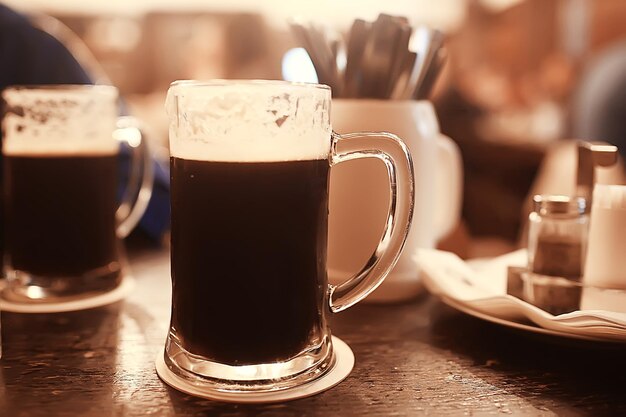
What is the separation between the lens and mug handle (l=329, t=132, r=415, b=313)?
1.96ft

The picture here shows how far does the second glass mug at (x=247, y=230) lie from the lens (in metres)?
0.53

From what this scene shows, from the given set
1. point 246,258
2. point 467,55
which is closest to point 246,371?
point 246,258

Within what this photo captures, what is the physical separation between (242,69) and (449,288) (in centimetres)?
598

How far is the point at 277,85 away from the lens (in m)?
0.53

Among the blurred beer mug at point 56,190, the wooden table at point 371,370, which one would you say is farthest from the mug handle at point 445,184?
the blurred beer mug at point 56,190

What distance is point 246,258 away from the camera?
54 centimetres

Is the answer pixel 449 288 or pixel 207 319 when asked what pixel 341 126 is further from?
pixel 207 319

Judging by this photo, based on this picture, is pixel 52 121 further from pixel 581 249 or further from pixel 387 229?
pixel 581 249

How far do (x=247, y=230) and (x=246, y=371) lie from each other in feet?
0.37

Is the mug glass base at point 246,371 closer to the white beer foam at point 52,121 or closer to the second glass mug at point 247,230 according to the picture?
the second glass mug at point 247,230

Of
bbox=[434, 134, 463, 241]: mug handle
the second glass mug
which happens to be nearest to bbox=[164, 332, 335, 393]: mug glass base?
the second glass mug

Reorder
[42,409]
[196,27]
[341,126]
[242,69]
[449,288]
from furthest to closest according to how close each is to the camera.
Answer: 1. [196,27]
2. [242,69]
3. [341,126]
4. [449,288]
5. [42,409]

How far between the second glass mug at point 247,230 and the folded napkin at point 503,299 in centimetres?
19

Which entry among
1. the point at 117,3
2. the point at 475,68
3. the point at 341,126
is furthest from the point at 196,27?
the point at 341,126
